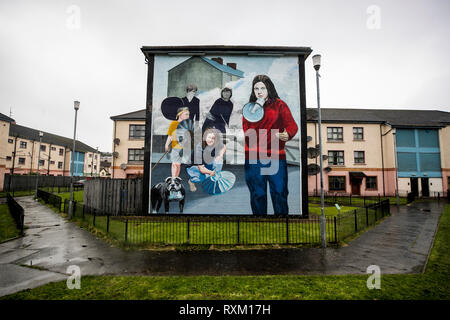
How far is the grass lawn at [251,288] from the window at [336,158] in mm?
26875

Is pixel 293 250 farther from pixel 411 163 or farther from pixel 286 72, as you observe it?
pixel 411 163

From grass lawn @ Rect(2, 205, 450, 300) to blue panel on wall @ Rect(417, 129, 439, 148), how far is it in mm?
34187

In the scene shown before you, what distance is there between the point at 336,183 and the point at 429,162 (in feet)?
45.3

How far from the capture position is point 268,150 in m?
15.0

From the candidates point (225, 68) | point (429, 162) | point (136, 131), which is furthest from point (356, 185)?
point (136, 131)

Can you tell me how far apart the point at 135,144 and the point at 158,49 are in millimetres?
14762

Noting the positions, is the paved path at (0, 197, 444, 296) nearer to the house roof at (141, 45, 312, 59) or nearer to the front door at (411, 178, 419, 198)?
the house roof at (141, 45, 312, 59)

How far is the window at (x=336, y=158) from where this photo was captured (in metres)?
31.0

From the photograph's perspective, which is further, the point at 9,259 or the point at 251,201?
the point at 251,201

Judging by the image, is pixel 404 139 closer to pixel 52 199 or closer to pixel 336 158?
pixel 336 158

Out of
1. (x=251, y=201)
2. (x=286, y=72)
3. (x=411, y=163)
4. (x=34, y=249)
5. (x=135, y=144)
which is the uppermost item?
(x=286, y=72)

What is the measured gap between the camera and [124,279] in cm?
557

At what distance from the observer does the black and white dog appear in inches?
592
